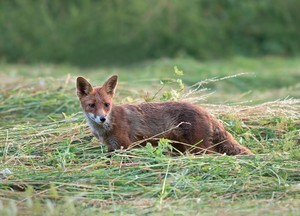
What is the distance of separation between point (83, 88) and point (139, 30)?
463 inches

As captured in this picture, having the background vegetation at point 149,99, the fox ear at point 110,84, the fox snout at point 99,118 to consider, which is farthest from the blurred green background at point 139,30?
the fox snout at point 99,118

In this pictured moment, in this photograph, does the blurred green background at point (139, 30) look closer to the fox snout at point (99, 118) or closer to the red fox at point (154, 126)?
the red fox at point (154, 126)

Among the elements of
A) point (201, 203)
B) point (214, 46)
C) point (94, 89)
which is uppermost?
point (94, 89)

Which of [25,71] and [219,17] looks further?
[219,17]

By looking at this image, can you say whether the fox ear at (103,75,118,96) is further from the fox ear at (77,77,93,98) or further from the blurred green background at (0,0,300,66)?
the blurred green background at (0,0,300,66)

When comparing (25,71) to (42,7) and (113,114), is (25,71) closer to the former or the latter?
(42,7)

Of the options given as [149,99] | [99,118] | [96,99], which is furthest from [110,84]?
[149,99]

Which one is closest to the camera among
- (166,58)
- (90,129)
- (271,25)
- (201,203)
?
(201,203)

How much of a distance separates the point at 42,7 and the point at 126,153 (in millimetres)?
13119

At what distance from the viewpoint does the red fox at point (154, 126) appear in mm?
7344

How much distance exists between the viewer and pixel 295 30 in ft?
64.4

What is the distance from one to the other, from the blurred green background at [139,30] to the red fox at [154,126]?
36.6 feet

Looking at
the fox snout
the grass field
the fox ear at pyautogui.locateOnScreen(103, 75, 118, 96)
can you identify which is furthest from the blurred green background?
the fox snout

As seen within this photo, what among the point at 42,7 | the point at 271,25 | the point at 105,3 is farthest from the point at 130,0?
the point at 271,25
